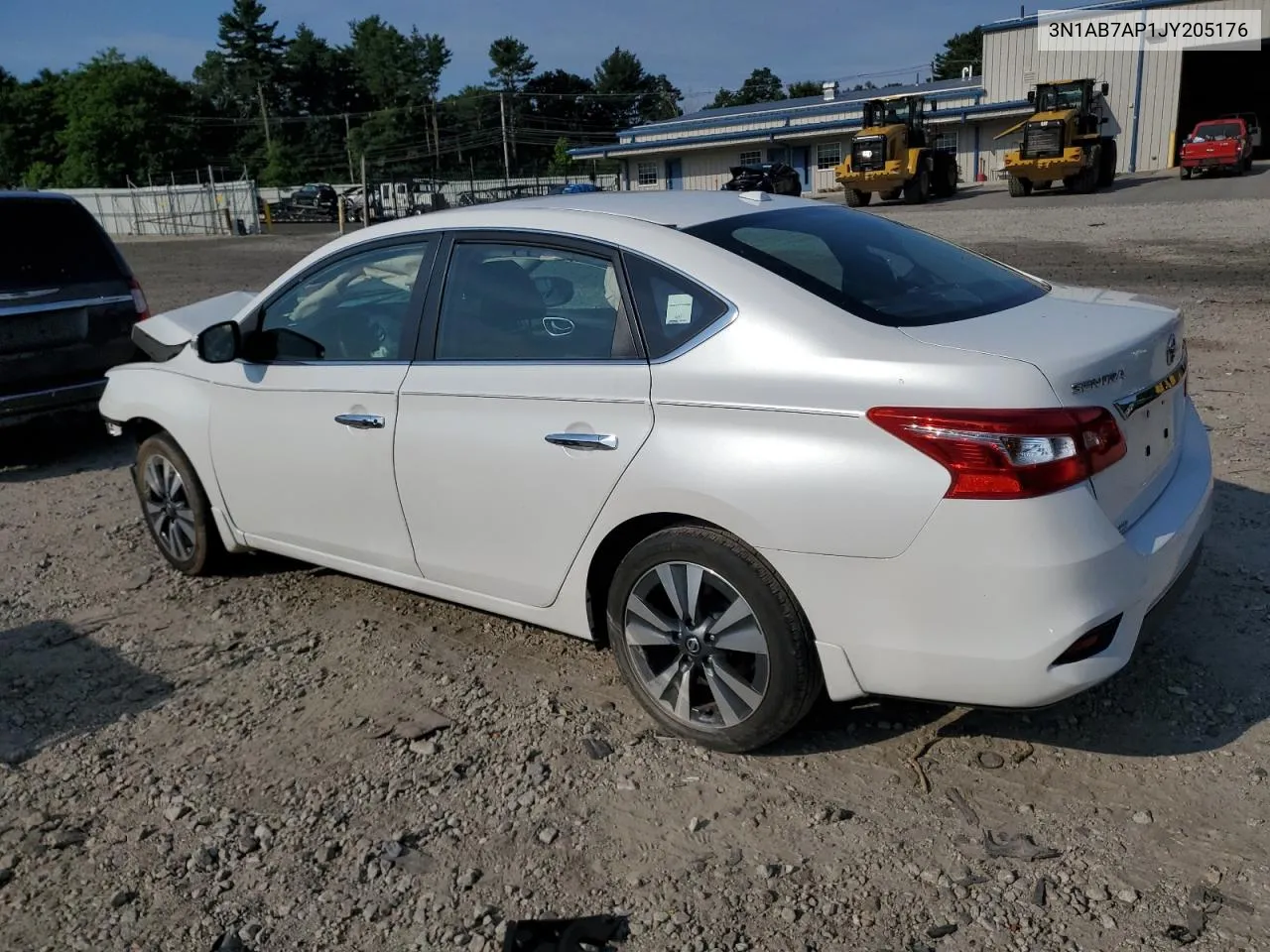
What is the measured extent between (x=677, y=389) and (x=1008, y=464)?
963 millimetres

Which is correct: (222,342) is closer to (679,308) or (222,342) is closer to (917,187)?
(679,308)

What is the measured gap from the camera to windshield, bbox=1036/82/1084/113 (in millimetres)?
33500

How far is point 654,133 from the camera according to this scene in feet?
182

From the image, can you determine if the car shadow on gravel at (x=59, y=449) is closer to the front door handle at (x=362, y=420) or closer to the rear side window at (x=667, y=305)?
the front door handle at (x=362, y=420)

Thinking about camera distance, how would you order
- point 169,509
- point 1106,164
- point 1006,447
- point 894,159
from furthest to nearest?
point 894,159
point 1106,164
point 169,509
point 1006,447

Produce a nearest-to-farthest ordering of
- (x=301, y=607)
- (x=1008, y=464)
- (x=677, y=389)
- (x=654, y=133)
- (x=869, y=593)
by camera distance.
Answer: (x=1008, y=464)
(x=869, y=593)
(x=677, y=389)
(x=301, y=607)
(x=654, y=133)

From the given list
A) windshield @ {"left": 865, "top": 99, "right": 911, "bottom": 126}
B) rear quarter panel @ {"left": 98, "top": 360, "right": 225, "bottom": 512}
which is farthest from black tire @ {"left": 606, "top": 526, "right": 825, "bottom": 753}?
windshield @ {"left": 865, "top": 99, "right": 911, "bottom": 126}

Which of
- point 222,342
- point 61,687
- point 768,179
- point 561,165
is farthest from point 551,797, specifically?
point 561,165

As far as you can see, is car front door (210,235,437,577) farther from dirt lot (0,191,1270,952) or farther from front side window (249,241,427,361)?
dirt lot (0,191,1270,952)

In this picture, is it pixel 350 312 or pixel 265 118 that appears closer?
pixel 350 312

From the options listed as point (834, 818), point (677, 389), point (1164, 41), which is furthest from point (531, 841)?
point (1164, 41)

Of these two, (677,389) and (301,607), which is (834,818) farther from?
(301,607)

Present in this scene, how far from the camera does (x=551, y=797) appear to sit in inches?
126

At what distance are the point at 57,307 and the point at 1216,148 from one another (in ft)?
121
